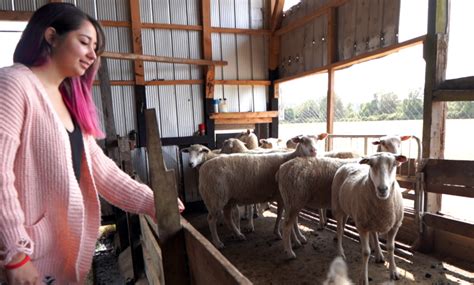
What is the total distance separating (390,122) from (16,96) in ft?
24.9

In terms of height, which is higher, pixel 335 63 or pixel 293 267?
pixel 335 63

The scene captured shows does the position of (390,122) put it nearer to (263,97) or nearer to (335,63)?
(335,63)

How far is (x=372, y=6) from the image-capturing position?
18.6 feet

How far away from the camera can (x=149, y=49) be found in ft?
26.1

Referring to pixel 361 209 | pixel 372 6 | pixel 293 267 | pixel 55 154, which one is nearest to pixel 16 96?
pixel 55 154

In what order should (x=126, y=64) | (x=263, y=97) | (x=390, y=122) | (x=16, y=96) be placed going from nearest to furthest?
(x=16, y=96), (x=390, y=122), (x=126, y=64), (x=263, y=97)

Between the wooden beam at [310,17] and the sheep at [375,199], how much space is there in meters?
4.68

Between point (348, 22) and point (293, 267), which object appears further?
point (348, 22)

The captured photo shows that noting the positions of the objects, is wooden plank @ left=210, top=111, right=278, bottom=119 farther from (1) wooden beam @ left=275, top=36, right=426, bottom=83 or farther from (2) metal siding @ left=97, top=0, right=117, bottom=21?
(2) metal siding @ left=97, top=0, right=117, bottom=21

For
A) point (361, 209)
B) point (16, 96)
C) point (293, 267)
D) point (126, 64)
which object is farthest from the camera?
point (126, 64)

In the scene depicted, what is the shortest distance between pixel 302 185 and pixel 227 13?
671 centimetres

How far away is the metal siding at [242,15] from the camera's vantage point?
8867 millimetres

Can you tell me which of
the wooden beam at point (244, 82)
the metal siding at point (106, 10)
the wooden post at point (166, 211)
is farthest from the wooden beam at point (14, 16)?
the wooden post at point (166, 211)

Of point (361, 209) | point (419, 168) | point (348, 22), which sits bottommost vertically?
point (361, 209)
